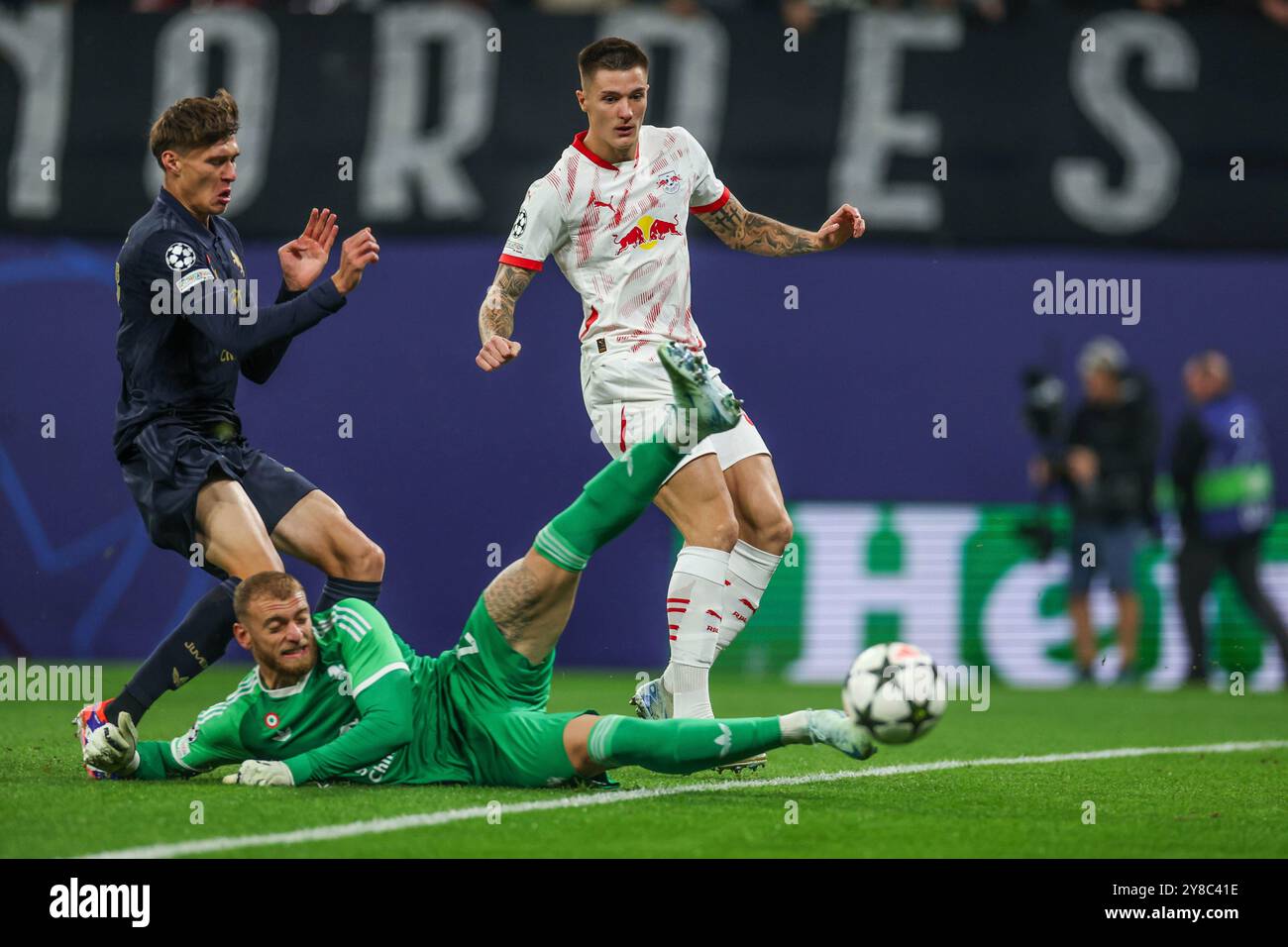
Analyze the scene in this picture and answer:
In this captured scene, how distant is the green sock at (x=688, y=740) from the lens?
4.91 m

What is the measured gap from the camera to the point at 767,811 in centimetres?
518

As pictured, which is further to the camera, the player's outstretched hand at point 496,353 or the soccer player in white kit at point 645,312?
the soccer player in white kit at point 645,312

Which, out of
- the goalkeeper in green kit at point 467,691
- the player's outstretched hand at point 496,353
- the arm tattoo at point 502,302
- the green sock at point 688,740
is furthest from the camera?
the arm tattoo at point 502,302

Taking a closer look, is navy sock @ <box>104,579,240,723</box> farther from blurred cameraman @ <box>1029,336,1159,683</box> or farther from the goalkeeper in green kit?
blurred cameraman @ <box>1029,336,1159,683</box>

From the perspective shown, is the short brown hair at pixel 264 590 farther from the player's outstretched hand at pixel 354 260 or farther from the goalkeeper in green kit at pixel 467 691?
the player's outstretched hand at pixel 354 260

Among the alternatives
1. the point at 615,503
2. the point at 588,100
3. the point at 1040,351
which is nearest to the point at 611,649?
the point at 1040,351

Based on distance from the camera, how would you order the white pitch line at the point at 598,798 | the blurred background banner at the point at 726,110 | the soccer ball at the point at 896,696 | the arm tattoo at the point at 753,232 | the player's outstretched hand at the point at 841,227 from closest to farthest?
1. the white pitch line at the point at 598,798
2. the soccer ball at the point at 896,696
3. the player's outstretched hand at the point at 841,227
4. the arm tattoo at the point at 753,232
5. the blurred background banner at the point at 726,110

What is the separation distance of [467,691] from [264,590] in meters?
0.67

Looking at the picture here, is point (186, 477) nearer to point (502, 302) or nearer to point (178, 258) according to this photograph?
point (178, 258)

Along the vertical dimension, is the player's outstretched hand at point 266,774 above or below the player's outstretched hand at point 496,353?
below

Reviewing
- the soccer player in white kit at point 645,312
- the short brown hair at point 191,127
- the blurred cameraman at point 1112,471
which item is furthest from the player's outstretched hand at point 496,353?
the blurred cameraman at point 1112,471

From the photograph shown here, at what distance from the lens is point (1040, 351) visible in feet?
38.3

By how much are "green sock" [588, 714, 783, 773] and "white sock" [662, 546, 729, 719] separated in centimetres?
117
